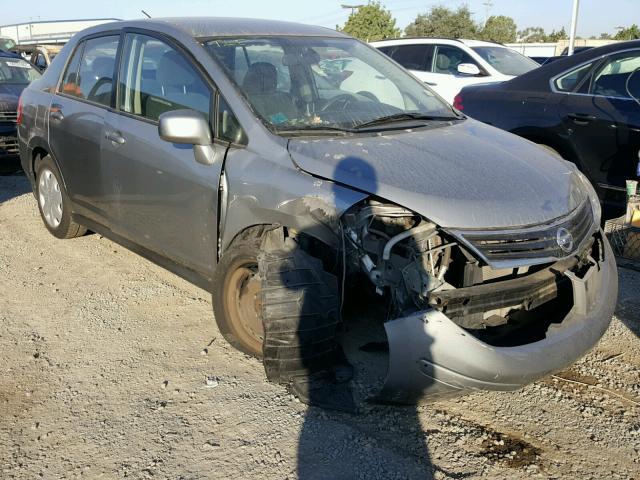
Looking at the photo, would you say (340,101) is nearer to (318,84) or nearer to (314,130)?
(318,84)

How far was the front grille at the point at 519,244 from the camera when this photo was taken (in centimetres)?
289

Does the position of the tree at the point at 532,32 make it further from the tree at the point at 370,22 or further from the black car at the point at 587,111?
the black car at the point at 587,111

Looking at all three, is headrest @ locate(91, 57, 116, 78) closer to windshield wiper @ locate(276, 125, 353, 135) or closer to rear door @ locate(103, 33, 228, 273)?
rear door @ locate(103, 33, 228, 273)

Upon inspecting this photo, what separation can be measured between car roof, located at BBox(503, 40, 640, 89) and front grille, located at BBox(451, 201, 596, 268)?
366cm

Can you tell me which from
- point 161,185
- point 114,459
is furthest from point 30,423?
point 161,185

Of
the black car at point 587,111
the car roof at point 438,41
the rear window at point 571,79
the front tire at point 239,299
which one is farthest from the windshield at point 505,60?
the front tire at point 239,299

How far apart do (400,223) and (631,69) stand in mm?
4000

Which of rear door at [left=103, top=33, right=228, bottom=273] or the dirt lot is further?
rear door at [left=103, top=33, right=228, bottom=273]

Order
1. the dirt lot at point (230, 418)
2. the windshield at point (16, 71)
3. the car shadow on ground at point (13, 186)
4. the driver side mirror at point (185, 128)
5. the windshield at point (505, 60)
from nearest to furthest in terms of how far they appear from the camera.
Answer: the dirt lot at point (230, 418)
the driver side mirror at point (185, 128)
the car shadow on ground at point (13, 186)
the windshield at point (505, 60)
the windshield at point (16, 71)

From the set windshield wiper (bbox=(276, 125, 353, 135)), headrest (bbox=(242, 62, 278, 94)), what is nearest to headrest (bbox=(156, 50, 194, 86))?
headrest (bbox=(242, 62, 278, 94))

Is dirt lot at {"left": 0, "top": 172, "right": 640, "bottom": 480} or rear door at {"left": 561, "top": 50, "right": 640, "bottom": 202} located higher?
rear door at {"left": 561, "top": 50, "right": 640, "bottom": 202}

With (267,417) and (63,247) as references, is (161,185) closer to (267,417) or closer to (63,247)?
(267,417)

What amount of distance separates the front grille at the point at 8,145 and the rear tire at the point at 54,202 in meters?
3.41

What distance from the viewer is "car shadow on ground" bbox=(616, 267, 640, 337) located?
167 inches
